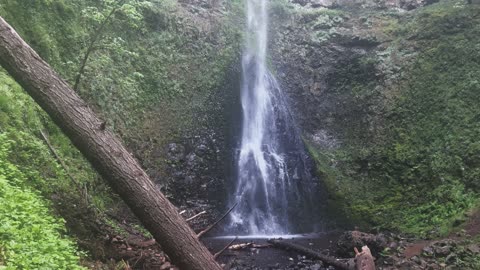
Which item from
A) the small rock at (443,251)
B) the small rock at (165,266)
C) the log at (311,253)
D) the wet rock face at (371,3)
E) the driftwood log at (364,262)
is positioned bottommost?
the log at (311,253)

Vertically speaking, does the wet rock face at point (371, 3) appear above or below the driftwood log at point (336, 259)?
above

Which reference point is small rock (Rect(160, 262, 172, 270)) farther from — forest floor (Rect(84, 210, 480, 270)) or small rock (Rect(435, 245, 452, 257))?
small rock (Rect(435, 245, 452, 257))

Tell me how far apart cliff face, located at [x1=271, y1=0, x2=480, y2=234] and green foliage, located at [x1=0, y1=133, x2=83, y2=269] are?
848cm

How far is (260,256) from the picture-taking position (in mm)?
8617

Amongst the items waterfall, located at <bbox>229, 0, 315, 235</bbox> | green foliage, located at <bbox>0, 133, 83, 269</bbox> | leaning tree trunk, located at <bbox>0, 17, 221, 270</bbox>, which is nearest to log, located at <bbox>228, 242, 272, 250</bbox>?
waterfall, located at <bbox>229, 0, 315, 235</bbox>

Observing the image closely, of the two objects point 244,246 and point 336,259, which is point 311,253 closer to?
point 336,259

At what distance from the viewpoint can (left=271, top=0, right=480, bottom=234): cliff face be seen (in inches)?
407

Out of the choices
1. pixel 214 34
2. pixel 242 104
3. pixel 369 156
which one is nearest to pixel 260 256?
pixel 369 156

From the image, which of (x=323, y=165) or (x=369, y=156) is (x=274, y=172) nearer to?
(x=323, y=165)

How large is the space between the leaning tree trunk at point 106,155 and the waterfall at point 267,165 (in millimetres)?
6433

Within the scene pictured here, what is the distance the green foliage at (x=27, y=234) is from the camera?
9.51ft

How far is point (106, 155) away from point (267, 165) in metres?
8.23

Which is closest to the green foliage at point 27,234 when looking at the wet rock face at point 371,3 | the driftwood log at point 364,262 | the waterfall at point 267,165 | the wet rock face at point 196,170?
the driftwood log at point 364,262

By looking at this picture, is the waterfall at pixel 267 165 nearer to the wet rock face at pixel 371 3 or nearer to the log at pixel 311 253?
the log at pixel 311 253
